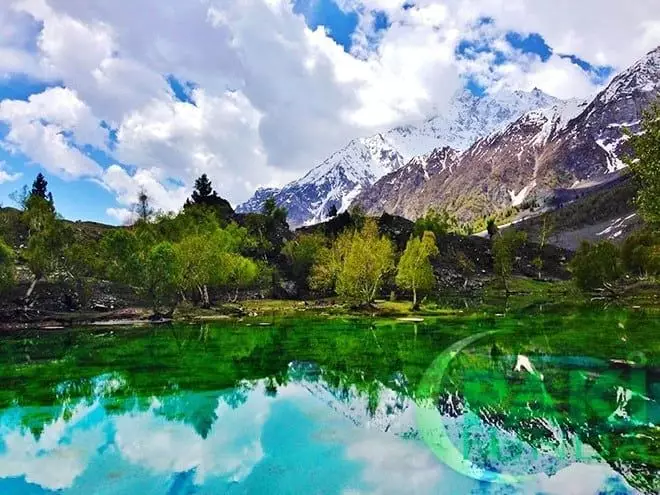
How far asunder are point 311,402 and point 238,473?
12.5 meters

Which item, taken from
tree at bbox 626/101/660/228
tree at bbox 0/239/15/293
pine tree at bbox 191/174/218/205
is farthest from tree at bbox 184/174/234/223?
tree at bbox 626/101/660/228

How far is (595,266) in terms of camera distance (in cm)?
12212

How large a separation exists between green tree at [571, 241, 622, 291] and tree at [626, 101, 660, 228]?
7685cm

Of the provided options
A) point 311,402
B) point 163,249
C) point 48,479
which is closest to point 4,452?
point 48,479

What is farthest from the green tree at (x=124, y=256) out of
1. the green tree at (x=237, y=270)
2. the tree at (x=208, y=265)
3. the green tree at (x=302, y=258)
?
the green tree at (x=302, y=258)

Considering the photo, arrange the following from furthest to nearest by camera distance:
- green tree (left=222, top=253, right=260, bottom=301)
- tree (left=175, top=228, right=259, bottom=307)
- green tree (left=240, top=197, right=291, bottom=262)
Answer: green tree (left=240, top=197, right=291, bottom=262) < green tree (left=222, top=253, right=260, bottom=301) < tree (left=175, top=228, right=259, bottom=307)

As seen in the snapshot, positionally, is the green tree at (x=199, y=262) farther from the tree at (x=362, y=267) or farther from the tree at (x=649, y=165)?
the tree at (x=649, y=165)

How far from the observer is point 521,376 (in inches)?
1522

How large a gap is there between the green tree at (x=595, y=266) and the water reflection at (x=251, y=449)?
10037cm

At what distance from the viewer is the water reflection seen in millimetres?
21281

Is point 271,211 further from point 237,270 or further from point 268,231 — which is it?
point 237,270

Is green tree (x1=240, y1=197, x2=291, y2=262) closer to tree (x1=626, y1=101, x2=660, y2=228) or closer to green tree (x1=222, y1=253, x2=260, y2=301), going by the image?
green tree (x1=222, y1=253, x2=260, y2=301)

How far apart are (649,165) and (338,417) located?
36147 mm

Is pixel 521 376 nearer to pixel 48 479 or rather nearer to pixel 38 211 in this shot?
pixel 48 479
